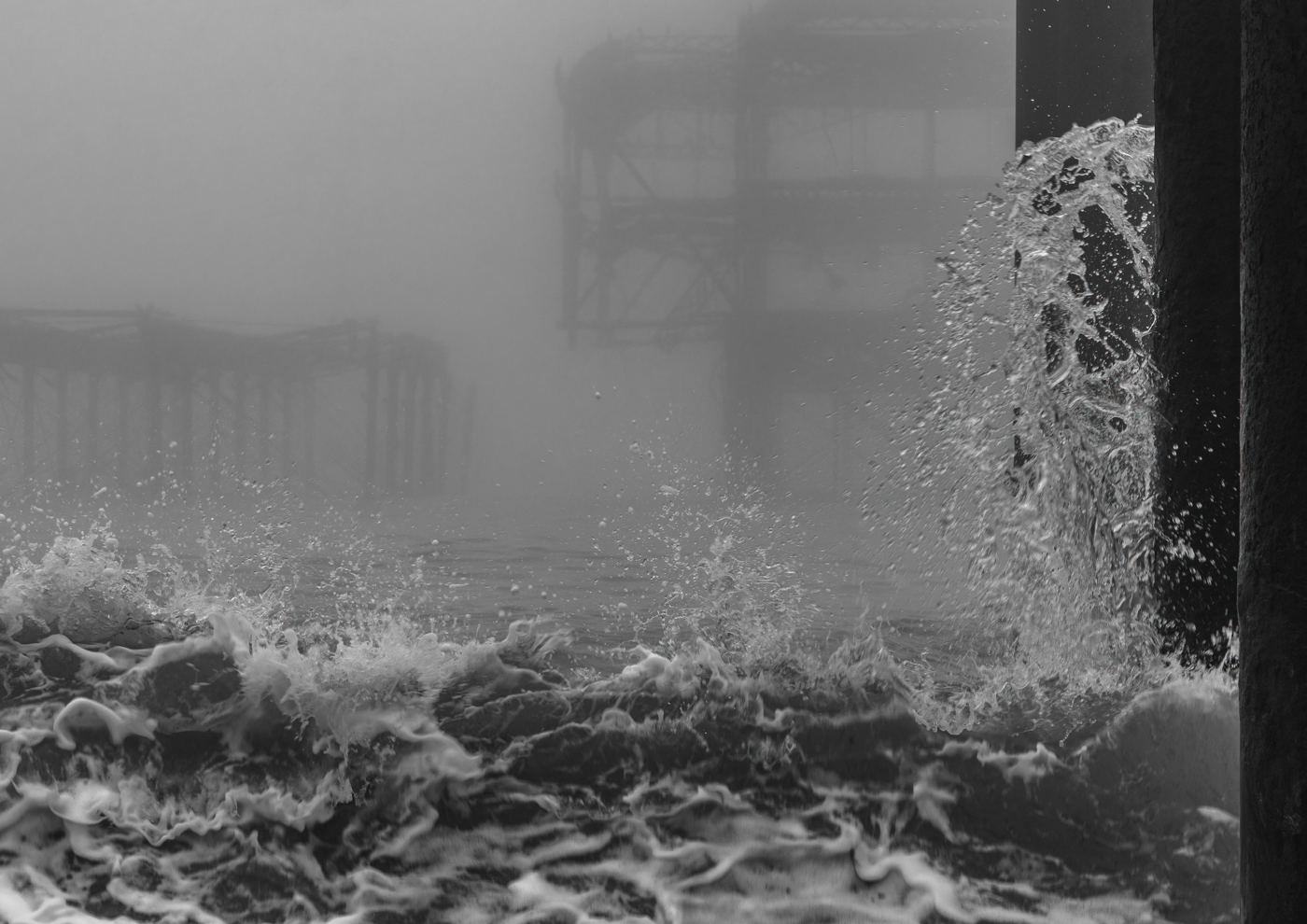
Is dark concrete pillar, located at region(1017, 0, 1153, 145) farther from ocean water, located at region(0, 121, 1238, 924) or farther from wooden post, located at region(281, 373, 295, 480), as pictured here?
wooden post, located at region(281, 373, 295, 480)

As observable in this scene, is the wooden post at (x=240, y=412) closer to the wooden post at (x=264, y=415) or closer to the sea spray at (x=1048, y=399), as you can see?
the wooden post at (x=264, y=415)

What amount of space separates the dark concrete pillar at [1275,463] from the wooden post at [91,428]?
→ 1825cm

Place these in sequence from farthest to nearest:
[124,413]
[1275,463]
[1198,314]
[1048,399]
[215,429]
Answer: [215,429], [124,413], [1048,399], [1198,314], [1275,463]

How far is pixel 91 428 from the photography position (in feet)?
61.3

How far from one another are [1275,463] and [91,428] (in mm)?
20572

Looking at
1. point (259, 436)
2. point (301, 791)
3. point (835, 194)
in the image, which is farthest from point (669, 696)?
point (259, 436)

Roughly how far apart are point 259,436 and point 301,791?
19032 mm

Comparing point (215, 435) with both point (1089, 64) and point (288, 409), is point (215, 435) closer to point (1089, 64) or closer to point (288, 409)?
point (288, 409)

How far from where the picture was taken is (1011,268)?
3404mm

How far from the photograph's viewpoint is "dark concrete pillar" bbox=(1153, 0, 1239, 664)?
2.39 m

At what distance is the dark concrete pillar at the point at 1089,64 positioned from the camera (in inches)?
135

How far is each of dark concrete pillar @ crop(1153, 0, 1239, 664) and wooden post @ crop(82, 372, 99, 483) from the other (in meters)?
17.6

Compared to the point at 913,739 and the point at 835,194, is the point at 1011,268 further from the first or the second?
the point at 835,194

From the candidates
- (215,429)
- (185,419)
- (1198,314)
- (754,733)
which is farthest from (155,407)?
(1198,314)
